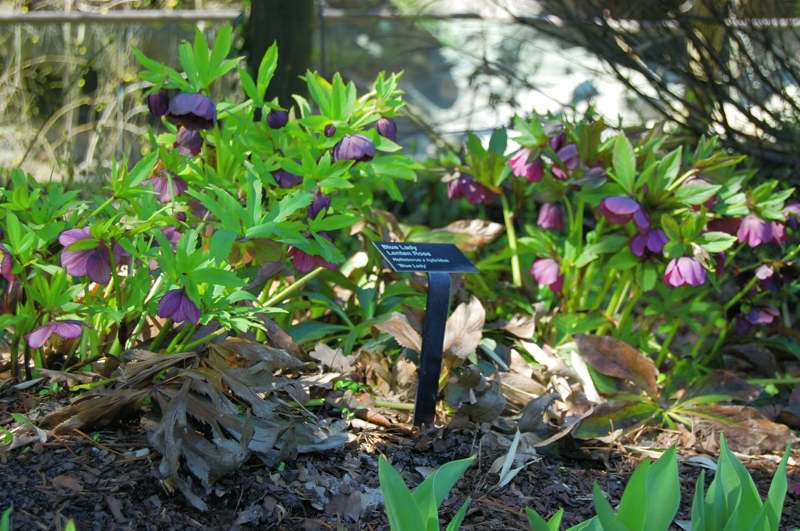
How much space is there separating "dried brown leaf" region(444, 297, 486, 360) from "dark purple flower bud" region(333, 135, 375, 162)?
1.43 ft

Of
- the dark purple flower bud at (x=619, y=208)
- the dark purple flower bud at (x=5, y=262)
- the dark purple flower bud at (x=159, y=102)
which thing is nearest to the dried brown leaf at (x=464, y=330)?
the dark purple flower bud at (x=619, y=208)

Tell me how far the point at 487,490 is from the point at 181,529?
1.97ft

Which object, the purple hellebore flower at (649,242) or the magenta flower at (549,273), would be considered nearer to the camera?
the purple hellebore flower at (649,242)

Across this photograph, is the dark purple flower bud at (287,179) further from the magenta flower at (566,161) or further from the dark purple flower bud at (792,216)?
the dark purple flower bud at (792,216)

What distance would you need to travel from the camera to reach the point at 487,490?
70.4 inches

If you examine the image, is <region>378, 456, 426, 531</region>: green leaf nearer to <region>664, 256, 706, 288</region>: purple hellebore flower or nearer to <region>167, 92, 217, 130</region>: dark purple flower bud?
<region>167, 92, 217, 130</region>: dark purple flower bud

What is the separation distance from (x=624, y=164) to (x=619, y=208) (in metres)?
0.15

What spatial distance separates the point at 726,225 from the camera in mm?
2395

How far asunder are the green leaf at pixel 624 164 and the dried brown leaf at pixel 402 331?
656mm

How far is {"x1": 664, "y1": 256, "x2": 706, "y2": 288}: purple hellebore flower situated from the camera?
2158 mm

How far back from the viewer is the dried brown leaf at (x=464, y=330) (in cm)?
204

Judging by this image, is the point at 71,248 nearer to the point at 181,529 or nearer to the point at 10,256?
the point at 10,256

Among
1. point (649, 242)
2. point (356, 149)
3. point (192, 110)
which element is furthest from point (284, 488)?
point (649, 242)

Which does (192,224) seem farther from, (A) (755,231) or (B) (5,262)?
(A) (755,231)
